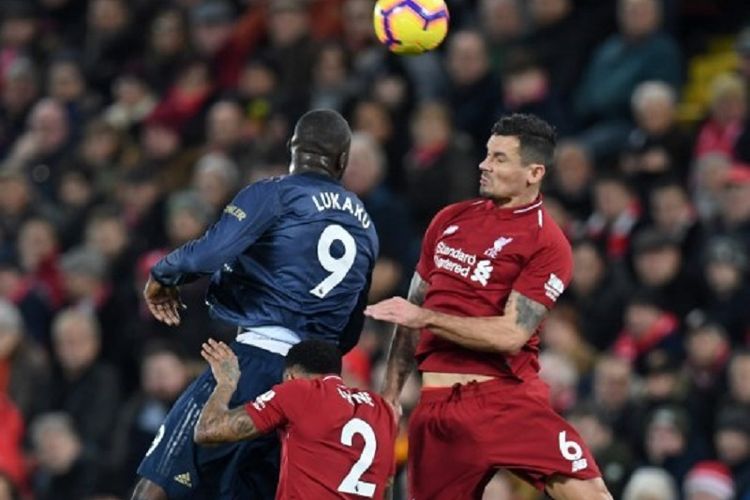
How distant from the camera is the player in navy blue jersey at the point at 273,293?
29.7ft

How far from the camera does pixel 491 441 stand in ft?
29.7

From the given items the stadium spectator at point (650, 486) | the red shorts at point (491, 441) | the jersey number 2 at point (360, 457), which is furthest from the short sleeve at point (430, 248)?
the stadium spectator at point (650, 486)

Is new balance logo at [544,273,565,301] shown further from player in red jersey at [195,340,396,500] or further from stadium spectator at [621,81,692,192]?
stadium spectator at [621,81,692,192]

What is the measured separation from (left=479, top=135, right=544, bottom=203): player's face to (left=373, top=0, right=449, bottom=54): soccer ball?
0.88 m

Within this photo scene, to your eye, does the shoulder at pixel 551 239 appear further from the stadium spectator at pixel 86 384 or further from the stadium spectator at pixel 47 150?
the stadium spectator at pixel 47 150

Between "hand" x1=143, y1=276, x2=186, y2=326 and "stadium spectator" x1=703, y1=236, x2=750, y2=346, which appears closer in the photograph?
"hand" x1=143, y1=276, x2=186, y2=326

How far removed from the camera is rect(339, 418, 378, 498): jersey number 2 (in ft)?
28.8

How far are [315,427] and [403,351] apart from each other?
777 millimetres

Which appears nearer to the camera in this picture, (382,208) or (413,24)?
(413,24)

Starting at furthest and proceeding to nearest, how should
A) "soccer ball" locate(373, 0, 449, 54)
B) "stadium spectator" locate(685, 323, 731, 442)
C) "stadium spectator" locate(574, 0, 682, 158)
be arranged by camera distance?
"stadium spectator" locate(574, 0, 682, 158), "stadium spectator" locate(685, 323, 731, 442), "soccer ball" locate(373, 0, 449, 54)

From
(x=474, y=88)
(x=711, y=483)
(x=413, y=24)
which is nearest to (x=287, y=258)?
(x=413, y=24)

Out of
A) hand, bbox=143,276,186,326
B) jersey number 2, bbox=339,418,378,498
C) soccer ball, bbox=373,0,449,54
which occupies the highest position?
soccer ball, bbox=373,0,449,54

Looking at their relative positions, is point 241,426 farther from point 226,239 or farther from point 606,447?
point 606,447

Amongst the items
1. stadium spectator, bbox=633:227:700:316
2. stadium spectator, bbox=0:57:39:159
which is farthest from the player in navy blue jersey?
stadium spectator, bbox=0:57:39:159
